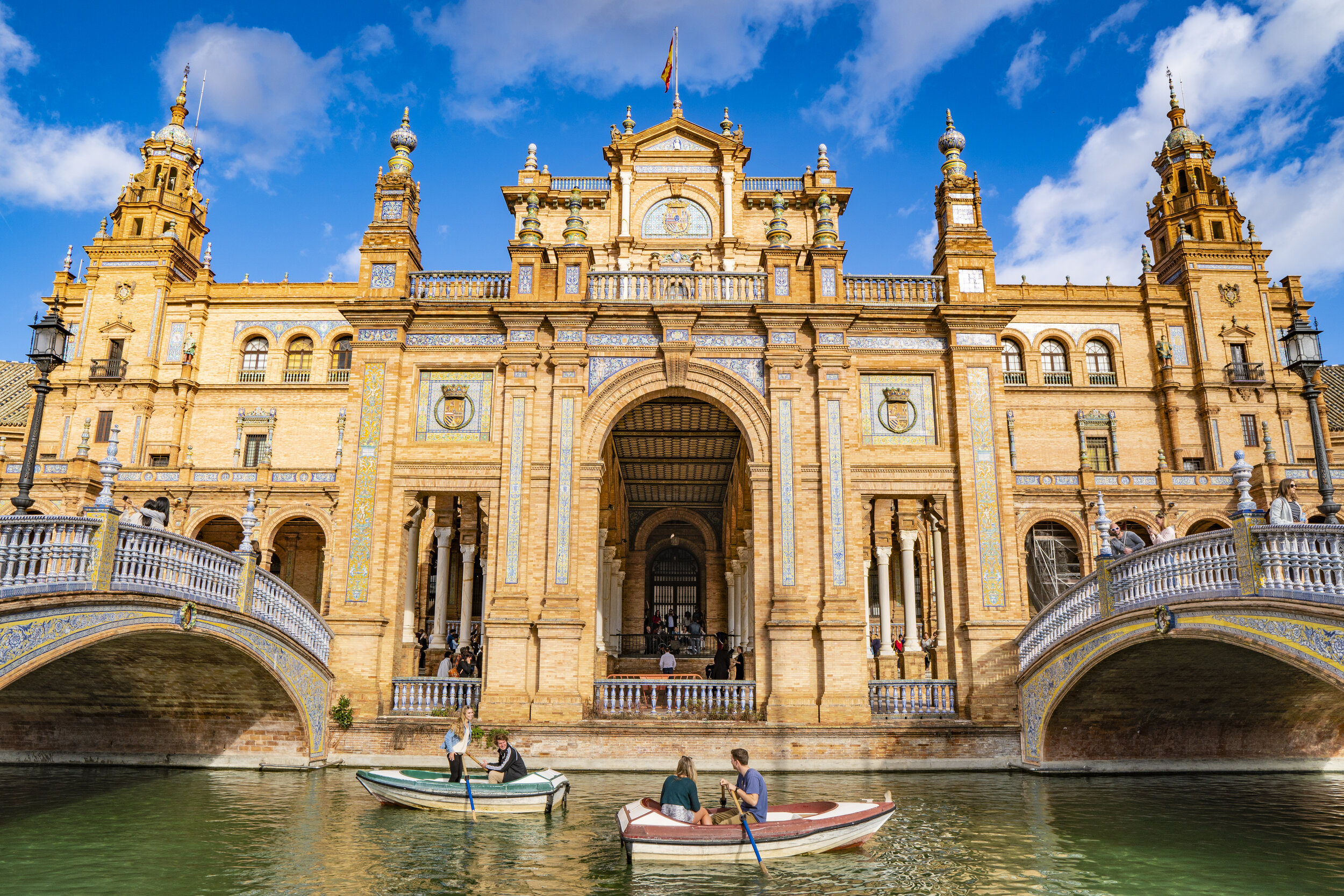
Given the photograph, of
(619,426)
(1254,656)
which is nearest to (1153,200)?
(619,426)

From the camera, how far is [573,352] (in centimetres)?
1752

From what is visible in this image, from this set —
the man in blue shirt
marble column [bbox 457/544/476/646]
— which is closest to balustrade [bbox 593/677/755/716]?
marble column [bbox 457/544/476/646]

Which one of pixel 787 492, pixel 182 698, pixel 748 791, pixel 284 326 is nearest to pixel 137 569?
pixel 182 698

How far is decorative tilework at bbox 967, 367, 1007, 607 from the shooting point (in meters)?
16.5

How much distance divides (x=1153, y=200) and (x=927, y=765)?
35328 mm

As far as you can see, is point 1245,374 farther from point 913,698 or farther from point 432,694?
point 432,694

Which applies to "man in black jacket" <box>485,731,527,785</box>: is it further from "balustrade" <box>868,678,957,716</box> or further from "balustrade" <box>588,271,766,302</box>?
"balustrade" <box>588,271,766,302</box>

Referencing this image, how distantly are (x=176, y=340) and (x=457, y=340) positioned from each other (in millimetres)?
25453

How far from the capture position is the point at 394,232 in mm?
18297

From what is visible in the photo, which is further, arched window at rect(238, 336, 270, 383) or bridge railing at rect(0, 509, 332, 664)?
arched window at rect(238, 336, 270, 383)

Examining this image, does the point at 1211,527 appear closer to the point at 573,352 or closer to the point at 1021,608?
the point at 1021,608

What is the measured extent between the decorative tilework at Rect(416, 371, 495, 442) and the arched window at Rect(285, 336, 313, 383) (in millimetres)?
22256

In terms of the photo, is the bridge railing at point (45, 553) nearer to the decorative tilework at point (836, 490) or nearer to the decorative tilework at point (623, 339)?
the decorative tilework at point (623, 339)

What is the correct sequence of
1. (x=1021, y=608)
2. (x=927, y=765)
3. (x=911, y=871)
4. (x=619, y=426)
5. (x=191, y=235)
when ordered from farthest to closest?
(x=191, y=235) < (x=619, y=426) < (x=1021, y=608) < (x=927, y=765) < (x=911, y=871)
